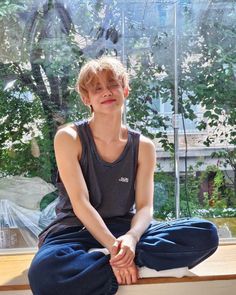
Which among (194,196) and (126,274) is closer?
(126,274)

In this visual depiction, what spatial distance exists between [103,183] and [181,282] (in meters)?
0.36

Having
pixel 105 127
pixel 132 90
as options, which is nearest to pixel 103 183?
pixel 105 127

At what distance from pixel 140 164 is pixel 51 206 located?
0.50 meters

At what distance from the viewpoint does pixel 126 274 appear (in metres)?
1.33

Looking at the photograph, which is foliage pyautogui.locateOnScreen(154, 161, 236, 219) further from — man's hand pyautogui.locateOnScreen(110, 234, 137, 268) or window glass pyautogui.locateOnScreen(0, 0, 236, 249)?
man's hand pyautogui.locateOnScreen(110, 234, 137, 268)

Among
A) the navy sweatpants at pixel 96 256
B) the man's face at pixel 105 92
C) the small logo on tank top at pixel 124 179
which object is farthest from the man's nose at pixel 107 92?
the navy sweatpants at pixel 96 256

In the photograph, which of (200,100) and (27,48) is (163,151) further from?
(27,48)

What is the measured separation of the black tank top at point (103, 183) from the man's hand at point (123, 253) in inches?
6.5

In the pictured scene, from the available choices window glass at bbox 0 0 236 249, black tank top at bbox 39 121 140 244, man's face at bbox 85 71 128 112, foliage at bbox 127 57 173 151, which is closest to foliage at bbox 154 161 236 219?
window glass at bbox 0 0 236 249

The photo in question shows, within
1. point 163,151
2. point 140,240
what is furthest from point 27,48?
point 140,240

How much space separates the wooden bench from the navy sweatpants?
0.06 m

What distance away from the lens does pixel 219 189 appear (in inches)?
75.5

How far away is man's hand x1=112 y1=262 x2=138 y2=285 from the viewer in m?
1.32

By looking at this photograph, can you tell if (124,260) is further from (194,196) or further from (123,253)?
(194,196)
